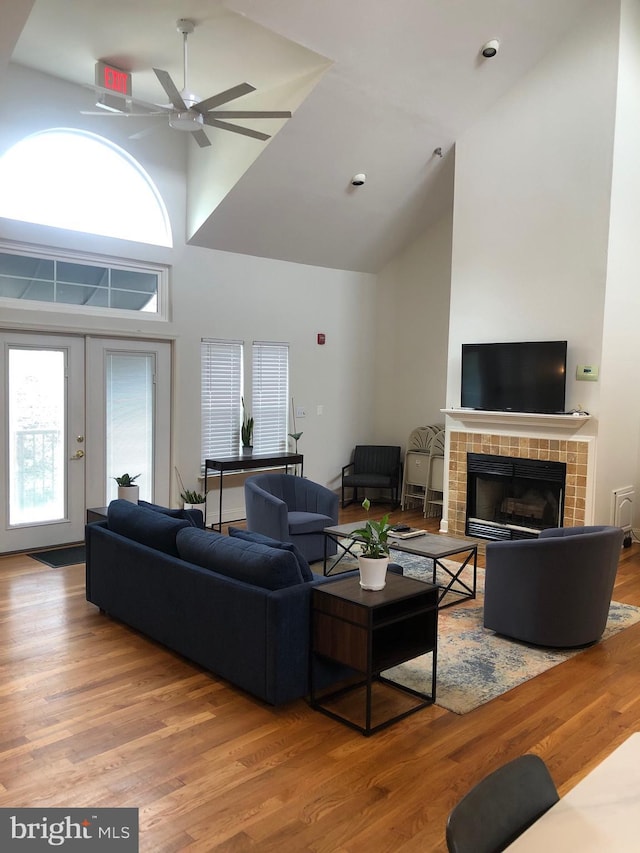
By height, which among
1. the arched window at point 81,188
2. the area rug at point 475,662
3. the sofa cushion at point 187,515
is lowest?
the area rug at point 475,662

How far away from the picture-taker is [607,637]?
4.37 meters

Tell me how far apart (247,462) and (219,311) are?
166 centimetres

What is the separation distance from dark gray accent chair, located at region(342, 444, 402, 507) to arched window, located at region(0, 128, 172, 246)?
139 inches

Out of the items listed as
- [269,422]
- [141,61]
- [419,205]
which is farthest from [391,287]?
[141,61]

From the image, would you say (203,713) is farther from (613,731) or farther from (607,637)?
(607,637)

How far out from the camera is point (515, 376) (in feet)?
21.2

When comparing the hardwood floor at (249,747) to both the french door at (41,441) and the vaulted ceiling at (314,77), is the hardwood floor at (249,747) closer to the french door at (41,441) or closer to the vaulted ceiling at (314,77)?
the french door at (41,441)

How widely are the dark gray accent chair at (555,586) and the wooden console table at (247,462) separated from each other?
11.2 ft

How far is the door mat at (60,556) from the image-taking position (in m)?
5.79

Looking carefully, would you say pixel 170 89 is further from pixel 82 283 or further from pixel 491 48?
pixel 491 48

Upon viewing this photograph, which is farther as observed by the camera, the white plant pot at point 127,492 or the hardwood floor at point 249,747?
the white plant pot at point 127,492

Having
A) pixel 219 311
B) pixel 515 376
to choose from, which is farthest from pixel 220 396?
pixel 515 376

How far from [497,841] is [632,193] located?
6.24m

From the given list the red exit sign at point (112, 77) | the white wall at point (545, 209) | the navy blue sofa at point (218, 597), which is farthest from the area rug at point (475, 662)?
the red exit sign at point (112, 77)
